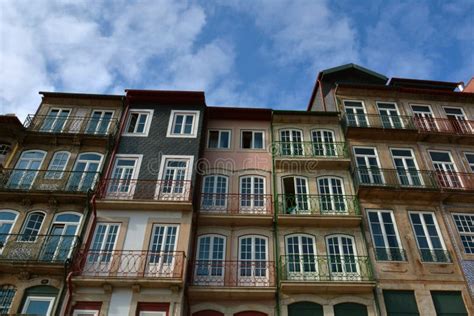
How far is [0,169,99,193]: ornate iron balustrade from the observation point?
18.5 m

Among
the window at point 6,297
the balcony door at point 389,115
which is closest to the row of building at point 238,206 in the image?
the window at point 6,297

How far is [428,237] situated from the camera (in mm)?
17891

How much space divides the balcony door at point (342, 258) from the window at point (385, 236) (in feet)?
3.48

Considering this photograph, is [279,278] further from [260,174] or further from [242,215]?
[260,174]

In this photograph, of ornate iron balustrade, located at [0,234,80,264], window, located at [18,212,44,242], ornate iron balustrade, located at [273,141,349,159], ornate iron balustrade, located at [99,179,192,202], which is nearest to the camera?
ornate iron balustrade, located at [0,234,80,264]

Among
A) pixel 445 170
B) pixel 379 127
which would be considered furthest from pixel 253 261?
pixel 445 170

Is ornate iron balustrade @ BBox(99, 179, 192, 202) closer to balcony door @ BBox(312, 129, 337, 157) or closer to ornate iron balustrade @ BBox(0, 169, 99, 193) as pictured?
ornate iron balustrade @ BBox(0, 169, 99, 193)

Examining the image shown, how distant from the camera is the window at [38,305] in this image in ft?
50.0

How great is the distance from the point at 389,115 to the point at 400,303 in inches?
432

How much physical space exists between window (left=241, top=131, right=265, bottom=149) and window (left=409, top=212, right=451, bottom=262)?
8636 millimetres

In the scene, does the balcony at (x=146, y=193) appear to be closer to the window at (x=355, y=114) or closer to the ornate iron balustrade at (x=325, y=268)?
the ornate iron balustrade at (x=325, y=268)

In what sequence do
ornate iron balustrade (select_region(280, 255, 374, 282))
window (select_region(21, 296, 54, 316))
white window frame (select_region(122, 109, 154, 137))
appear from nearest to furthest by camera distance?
window (select_region(21, 296, 54, 316)), ornate iron balustrade (select_region(280, 255, 374, 282)), white window frame (select_region(122, 109, 154, 137))

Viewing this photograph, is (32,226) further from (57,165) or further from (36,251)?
(57,165)

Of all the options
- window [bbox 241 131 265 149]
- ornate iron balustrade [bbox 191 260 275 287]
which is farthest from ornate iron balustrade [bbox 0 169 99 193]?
window [bbox 241 131 265 149]
